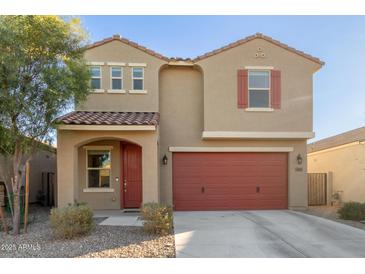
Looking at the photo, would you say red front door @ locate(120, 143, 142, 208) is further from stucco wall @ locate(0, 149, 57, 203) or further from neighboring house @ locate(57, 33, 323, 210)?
stucco wall @ locate(0, 149, 57, 203)

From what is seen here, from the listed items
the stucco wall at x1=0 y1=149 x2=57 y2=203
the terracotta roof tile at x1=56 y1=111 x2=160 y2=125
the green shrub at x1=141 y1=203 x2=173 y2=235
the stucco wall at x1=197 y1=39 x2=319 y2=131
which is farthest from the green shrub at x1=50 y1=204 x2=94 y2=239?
the stucco wall at x1=0 y1=149 x2=57 y2=203

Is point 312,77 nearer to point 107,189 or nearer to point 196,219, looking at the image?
point 196,219

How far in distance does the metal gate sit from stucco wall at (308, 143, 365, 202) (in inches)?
34.1

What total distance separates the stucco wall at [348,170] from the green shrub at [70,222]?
1342cm

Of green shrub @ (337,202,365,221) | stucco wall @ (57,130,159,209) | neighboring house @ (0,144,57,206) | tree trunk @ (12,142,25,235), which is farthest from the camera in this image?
neighboring house @ (0,144,57,206)

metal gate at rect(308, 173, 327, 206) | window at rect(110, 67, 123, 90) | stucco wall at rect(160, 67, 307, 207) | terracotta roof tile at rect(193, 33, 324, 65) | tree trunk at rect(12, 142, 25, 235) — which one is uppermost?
terracotta roof tile at rect(193, 33, 324, 65)

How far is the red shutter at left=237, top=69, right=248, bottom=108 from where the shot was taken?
1200 centimetres

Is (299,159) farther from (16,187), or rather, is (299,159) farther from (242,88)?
(16,187)

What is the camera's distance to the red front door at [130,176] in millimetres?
12031

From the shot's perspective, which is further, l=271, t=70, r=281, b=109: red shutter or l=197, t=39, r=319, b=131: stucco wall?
l=271, t=70, r=281, b=109: red shutter

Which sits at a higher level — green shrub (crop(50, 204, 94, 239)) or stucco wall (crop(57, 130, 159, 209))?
stucco wall (crop(57, 130, 159, 209))

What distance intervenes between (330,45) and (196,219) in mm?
9925

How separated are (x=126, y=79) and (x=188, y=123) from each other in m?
3.27

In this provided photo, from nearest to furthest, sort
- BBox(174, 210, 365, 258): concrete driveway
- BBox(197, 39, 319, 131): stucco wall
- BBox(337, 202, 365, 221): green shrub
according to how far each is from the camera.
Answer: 1. BBox(174, 210, 365, 258): concrete driveway
2. BBox(337, 202, 365, 221): green shrub
3. BBox(197, 39, 319, 131): stucco wall
